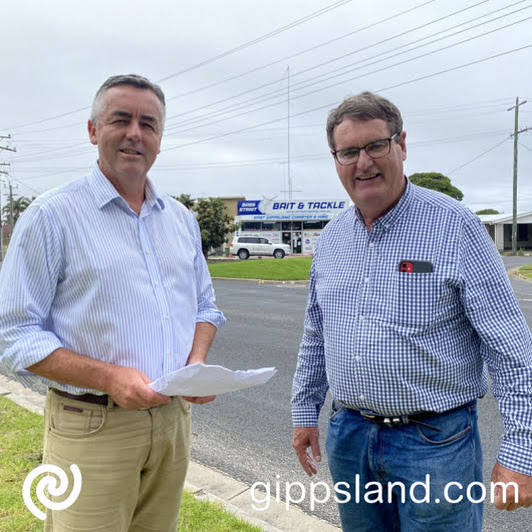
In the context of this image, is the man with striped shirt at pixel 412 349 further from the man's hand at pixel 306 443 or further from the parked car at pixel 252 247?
the parked car at pixel 252 247

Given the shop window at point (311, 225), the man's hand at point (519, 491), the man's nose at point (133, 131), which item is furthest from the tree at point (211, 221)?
the man's hand at point (519, 491)

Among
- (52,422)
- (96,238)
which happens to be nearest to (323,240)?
(96,238)

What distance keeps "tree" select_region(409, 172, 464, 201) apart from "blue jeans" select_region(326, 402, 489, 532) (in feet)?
207

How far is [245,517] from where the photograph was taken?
3.22m

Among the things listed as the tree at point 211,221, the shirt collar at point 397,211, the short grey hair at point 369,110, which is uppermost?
the tree at point 211,221

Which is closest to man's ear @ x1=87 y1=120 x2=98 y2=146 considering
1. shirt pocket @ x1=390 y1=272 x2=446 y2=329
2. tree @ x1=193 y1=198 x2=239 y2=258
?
shirt pocket @ x1=390 y1=272 x2=446 y2=329

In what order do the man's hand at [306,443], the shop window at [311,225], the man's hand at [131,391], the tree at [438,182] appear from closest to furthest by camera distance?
the man's hand at [131,391], the man's hand at [306,443], the shop window at [311,225], the tree at [438,182]

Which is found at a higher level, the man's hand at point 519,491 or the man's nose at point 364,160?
the man's nose at point 364,160

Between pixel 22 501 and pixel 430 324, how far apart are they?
9.42ft

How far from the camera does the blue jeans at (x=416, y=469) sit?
2006mm

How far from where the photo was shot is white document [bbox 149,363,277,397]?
5.70 feet

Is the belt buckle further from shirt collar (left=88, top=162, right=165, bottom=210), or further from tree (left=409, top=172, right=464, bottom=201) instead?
tree (left=409, top=172, right=464, bottom=201)

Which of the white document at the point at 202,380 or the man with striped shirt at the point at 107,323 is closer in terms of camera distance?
the white document at the point at 202,380

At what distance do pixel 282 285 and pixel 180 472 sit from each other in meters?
17.4
